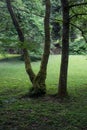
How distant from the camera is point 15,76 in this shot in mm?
17203

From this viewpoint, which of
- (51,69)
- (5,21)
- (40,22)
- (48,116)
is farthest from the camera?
(40,22)

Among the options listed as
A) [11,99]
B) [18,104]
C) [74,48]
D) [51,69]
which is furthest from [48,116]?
[74,48]

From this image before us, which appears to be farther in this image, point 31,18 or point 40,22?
→ point 40,22

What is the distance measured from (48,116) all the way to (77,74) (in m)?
9.93

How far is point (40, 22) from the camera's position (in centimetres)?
2322

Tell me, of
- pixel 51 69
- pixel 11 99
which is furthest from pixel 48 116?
pixel 51 69

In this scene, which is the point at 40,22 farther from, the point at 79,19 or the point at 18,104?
the point at 18,104

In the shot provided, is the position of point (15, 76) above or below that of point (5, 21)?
below

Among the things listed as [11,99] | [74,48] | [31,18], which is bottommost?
[74,48]

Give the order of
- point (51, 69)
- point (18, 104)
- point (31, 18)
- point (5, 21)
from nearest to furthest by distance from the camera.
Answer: point (18, 104), point (5, 21), point (51, 69), point (31, 18)

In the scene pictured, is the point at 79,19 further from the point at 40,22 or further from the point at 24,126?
the point at 40,22

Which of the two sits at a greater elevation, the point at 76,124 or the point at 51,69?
the point at 76,124

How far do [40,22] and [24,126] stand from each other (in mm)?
16560

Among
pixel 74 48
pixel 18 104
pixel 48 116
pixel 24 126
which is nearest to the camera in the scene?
pixel 24 126
